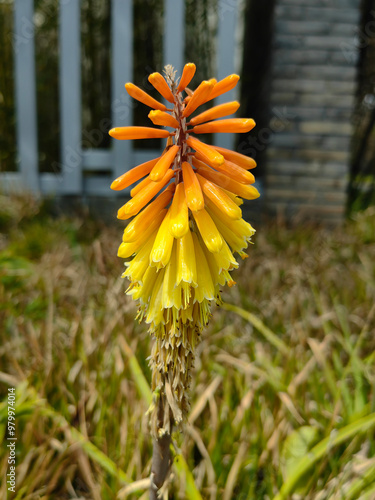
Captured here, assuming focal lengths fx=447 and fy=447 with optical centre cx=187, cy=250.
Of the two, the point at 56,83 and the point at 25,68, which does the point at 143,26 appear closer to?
the point at 56,83

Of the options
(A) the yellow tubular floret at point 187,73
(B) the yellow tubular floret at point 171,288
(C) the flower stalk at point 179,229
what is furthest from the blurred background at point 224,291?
(A) the yellow tubular floret at point 187,73

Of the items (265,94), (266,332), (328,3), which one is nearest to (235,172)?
(266,332)

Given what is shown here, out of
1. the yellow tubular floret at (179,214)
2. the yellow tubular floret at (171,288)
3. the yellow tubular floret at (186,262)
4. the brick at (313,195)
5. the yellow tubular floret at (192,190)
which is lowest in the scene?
the brick at (313,195)

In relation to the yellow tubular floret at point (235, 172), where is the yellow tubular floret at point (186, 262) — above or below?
below

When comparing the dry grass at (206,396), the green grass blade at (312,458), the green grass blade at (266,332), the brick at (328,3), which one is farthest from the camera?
the brick at (328,3)

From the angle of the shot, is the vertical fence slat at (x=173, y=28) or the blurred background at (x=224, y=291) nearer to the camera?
the blurred background at (x=224, y=291)

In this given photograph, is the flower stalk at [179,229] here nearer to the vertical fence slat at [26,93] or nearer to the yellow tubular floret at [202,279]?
the yellow tubular floret at [202,279]

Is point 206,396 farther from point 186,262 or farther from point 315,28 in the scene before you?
point 315,28

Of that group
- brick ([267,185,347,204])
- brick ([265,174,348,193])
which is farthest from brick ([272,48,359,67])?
brick ([267,185,347,204])

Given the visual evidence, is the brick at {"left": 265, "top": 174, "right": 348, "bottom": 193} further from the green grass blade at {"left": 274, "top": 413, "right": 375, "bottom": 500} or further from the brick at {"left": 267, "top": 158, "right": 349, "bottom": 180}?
the green grass blade at {"left": 274, "top": 413, "right": 375, "bottom": 500}
